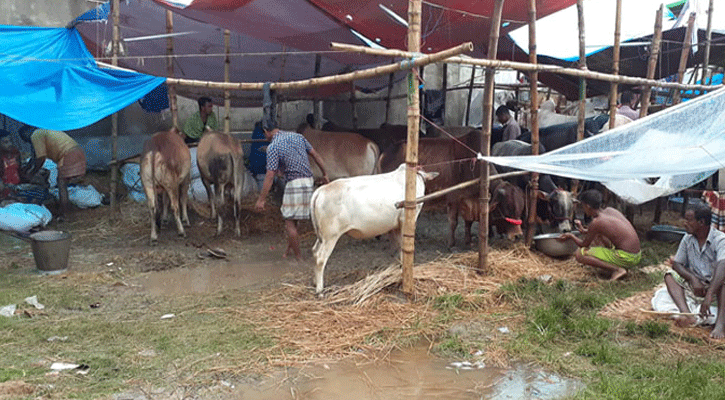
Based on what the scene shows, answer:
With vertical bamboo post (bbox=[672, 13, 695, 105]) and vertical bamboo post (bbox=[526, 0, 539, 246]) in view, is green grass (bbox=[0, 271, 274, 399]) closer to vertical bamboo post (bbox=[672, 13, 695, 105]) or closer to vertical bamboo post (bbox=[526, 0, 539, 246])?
vertical bamboo post (bbox=[526, 0, 539, 246])

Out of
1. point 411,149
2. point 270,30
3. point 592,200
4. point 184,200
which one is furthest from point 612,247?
point 184,200

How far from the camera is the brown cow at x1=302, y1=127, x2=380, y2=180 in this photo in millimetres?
9719

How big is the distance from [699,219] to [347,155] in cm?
580

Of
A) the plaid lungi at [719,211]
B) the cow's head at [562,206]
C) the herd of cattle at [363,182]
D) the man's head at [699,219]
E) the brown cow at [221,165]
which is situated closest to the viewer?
the man's head at [699,219]

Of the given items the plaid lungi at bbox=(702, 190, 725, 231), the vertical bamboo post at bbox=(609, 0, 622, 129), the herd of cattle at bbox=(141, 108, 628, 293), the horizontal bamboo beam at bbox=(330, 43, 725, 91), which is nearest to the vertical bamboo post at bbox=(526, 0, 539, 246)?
the herd of cattle at bbox=(141, 108, 628, 293)

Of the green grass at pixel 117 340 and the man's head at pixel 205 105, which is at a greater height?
the man's head at pixel 205 105

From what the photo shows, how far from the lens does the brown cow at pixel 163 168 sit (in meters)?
8.10

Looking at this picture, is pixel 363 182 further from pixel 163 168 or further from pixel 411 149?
pixel 163 168

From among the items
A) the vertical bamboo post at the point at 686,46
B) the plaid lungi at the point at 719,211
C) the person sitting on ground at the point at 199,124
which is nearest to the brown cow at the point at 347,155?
the person sitting on ground at the point at 199,124

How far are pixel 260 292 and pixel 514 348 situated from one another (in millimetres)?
2676

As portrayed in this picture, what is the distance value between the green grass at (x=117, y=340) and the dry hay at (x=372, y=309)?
262 millimetres

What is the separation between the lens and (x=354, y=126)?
11898 millimetres

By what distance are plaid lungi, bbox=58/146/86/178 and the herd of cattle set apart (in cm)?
150

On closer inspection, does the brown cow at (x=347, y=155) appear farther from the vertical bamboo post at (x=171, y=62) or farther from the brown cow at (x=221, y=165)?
the vertical bamboo post at (x=171, y=62)
